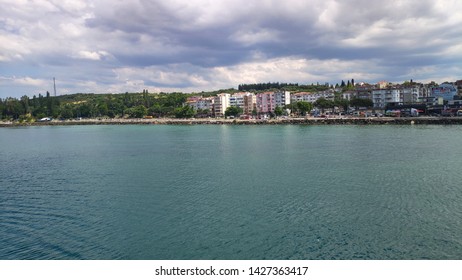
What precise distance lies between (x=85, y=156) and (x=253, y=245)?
29.2 meters

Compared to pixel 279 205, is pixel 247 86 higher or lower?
higher

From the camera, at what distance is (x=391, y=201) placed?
17.9 meters

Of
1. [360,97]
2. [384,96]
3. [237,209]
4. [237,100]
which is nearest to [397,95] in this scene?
[384,96]

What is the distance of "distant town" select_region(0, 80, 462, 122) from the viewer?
9600cm

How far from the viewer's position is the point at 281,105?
4897 inches

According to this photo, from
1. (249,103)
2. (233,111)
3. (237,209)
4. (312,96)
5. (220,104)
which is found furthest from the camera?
(249,103)

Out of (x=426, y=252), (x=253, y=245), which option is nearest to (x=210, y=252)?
(x=253, y=245)

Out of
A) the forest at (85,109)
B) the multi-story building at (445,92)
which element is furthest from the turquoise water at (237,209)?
the forest at (85,109)

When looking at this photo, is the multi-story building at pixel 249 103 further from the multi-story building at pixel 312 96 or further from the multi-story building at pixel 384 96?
the multi-story building at pixel 384 96

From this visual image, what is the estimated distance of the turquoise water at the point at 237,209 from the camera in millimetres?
12742

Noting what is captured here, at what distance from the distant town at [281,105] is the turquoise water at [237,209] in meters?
72.2

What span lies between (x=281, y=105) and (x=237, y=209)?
10981 centimetres

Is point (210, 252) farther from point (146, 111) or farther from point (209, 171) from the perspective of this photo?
point (146, 111)

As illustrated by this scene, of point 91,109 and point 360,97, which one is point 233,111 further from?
point 91,109
